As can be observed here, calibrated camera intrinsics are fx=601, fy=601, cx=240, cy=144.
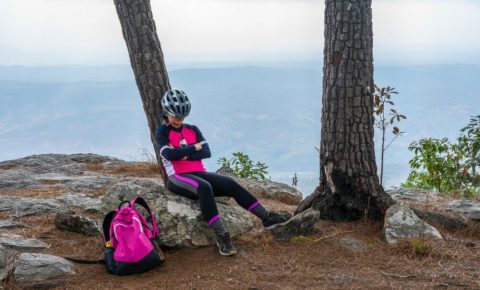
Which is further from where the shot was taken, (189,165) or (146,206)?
(189,165)

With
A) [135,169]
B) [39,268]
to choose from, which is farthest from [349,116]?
[135,169]

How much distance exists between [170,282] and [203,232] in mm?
984

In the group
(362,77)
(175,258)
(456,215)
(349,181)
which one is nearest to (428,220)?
(456,215)

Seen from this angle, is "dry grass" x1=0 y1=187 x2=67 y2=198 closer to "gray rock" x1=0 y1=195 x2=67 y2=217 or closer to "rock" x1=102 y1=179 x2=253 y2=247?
"gray rock" x1=0 y1=195 x2=67 y2=217

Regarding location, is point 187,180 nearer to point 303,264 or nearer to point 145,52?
point 303,264

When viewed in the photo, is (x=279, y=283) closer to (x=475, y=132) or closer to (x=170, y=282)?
(x=170, y=282)

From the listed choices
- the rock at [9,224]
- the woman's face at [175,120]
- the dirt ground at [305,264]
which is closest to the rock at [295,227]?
the dirt ground at [305,264]

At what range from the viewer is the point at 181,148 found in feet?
21.9

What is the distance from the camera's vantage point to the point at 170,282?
588 cm

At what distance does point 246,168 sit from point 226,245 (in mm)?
6772

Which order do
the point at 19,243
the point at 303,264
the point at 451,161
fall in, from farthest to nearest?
the point at 451,161 → the point at 19,243 → the point at 303,264

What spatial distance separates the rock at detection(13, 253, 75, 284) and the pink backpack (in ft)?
1.46

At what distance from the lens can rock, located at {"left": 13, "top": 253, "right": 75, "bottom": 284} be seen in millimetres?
5906

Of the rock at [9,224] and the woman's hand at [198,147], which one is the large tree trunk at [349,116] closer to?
the woman's hand at [198,147]
